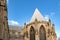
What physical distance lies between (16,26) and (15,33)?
3.49 m

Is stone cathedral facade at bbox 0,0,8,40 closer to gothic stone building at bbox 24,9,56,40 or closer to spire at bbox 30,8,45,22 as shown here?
gothic stone building at bbox 24,9,56,40

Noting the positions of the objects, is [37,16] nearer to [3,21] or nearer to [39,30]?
[39,30]

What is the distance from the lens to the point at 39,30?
4497 centimetres

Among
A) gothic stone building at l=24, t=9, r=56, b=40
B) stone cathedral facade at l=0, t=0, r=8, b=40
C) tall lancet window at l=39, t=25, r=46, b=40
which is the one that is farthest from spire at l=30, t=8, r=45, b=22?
stone cathedral facade at l=0, t=0, r=8, b=40

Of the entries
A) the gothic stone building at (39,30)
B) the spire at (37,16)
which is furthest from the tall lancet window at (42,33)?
the spire at (37,16)

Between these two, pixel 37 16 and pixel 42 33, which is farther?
pixel 37 16

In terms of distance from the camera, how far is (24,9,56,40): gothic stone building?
4456cm

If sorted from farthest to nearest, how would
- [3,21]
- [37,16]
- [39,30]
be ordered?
[37,16] < [39,30] < [3,21]

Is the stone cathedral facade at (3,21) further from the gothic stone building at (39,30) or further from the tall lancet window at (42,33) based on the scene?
the tall lancet window at (42,33)

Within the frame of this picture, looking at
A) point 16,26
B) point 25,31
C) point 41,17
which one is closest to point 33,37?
point 25,31

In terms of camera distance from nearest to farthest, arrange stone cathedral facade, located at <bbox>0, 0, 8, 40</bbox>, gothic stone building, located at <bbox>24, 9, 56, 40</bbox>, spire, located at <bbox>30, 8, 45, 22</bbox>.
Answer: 1. stone cathedral facade, located at <bbox>0, 0, 8, 40</bbox>
2. gothic stone building, located at <bbox>24, 9, 56, 40</bbox>
3. spire, located at <bbox>30, 8, 45, 22</bbox>

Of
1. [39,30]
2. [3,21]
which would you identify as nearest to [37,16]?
[39,30]

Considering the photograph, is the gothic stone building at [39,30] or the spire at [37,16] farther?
the spire at [37,16]

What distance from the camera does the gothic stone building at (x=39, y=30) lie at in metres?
44.6
